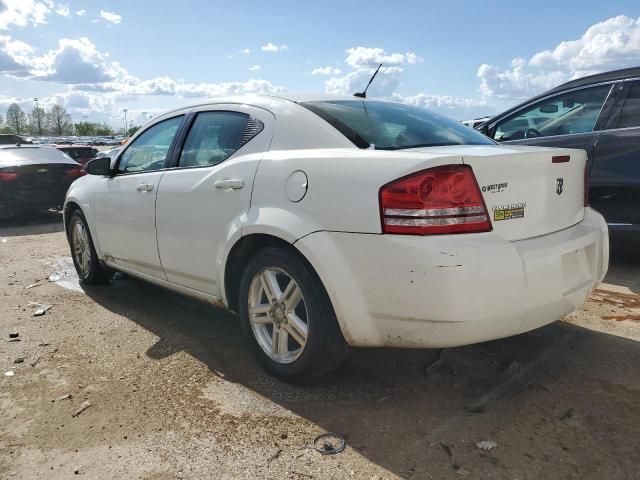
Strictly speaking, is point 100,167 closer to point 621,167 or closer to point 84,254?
point 84,254

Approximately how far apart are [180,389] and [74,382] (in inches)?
26.4

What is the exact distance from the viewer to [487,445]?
7.99ft

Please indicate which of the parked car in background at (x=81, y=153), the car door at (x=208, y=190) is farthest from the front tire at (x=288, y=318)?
the parked car in background at (x=81, y=153)

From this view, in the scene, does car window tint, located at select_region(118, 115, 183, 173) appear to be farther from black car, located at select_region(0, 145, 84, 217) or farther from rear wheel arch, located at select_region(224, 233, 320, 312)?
black car, located at select_region(0, 145, 84, 217)

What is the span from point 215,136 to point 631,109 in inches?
144

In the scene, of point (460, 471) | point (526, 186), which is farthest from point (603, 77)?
point (460, 471)

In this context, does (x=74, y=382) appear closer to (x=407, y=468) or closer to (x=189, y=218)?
(x=189, y=218)

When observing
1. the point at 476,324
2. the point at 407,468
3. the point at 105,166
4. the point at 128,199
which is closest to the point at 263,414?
the point at 407,468

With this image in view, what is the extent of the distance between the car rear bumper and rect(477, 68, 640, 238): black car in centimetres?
245

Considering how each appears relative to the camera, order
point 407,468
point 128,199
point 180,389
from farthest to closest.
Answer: point 128,199 < point 180,389 < point 407,468

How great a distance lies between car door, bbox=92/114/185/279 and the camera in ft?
13.0

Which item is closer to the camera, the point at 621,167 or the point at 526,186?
the point at 526,186

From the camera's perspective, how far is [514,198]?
2.63 meters

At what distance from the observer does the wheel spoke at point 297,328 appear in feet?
9.52
